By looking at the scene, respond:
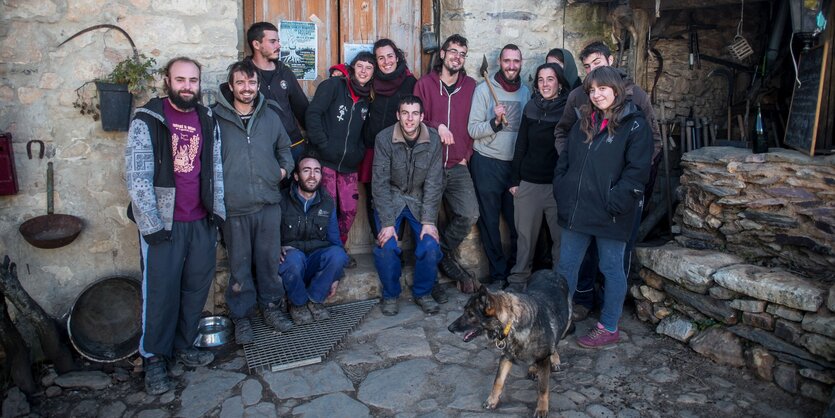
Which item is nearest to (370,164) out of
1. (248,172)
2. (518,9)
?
(248,172)

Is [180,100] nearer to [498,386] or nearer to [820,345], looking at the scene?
[498,386]

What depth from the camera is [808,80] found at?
4.73 meters

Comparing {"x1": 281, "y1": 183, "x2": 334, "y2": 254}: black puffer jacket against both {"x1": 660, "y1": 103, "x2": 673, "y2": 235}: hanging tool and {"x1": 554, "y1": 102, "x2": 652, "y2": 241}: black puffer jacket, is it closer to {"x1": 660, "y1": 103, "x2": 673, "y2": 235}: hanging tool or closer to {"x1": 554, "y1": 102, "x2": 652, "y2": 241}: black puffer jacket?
{"x1": 554, "y1": 102, "x2": 652, "y2": 241}: black puffer jacket

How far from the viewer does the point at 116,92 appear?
13.8 feet

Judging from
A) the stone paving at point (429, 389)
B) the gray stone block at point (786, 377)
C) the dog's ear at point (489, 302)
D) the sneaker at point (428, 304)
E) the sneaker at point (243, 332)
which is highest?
the dog's ear at point (489, 302)

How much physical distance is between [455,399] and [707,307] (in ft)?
6.33

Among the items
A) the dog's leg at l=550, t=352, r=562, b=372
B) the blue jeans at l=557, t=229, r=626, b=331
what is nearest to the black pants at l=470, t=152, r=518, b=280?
the blue jeans at l=557, t=229, r=626, b=331

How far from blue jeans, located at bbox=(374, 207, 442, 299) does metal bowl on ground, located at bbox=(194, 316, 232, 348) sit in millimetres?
1226

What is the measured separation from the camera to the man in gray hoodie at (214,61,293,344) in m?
4.15

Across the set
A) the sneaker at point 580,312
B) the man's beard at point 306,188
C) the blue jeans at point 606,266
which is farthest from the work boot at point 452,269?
the man's beard at point 306,188

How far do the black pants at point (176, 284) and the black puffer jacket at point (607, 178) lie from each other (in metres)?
2.44

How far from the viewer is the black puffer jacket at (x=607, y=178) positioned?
391 cm

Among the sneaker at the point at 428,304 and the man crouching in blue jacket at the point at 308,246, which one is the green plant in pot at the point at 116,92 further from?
the sneaker at the point at 428,304

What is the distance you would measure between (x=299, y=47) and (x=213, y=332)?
8.08 feet
